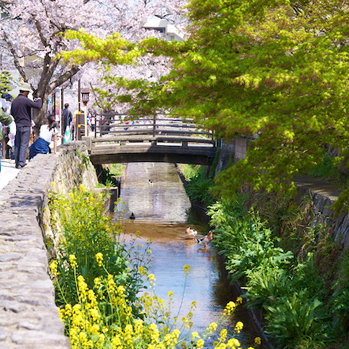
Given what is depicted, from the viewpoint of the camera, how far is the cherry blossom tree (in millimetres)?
23531

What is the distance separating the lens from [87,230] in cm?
1073

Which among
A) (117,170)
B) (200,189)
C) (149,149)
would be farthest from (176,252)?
(117,170)

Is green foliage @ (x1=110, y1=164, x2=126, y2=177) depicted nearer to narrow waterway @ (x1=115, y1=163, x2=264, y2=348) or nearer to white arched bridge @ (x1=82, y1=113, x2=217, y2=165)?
narrow waterway @ (x1=115, y1=163, x2=264, y2=348)

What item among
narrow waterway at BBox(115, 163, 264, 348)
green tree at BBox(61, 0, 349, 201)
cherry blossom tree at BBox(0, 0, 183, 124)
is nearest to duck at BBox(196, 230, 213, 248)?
narrow waterway at BBox(115, 163, 264, 348)

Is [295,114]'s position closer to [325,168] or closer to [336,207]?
[336,207]

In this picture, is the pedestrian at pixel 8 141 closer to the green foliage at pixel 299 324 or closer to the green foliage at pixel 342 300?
the green foliage at pixel 299 324

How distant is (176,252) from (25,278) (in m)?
15.7

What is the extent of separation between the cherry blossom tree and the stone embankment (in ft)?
39.1

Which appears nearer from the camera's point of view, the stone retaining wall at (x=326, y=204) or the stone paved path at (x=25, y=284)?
the stone paved path at (x=25, y=284)

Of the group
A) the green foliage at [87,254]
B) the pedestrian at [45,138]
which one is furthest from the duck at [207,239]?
the green foliage at [87,254]

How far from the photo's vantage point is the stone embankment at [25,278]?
4.30 m

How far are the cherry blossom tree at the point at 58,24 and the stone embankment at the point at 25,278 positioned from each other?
11.9 metres

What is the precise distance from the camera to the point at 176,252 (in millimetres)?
21297

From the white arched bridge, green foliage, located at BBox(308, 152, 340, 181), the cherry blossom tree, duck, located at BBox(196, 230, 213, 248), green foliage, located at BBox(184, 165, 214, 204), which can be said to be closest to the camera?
green foliage, located at BBox(308, 152, 340, 181)
